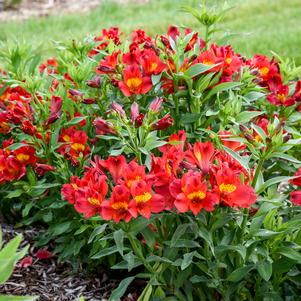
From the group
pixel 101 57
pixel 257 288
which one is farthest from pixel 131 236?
pixel 101 57

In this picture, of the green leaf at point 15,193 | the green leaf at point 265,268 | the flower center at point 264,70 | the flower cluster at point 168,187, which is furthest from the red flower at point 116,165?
the flower center at point 264,70

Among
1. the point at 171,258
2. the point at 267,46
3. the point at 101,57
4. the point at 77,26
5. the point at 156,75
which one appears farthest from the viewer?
the point at 77,26

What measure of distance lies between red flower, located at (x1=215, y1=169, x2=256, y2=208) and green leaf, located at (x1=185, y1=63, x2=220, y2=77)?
56 centimetres

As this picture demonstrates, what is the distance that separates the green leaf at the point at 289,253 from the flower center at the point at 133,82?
79 centimetres

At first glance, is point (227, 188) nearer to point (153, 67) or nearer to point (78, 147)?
point (153, 67)

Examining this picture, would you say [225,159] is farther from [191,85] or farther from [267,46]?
[267,46]

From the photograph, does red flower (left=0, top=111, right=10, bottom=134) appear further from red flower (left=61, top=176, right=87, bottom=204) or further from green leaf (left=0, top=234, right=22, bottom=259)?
green leaf (left=0, top=234, right=22, bottom=259)

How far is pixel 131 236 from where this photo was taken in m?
2.09

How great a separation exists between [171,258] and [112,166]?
1.30 feet

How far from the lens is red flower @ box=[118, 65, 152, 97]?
7.86 feet

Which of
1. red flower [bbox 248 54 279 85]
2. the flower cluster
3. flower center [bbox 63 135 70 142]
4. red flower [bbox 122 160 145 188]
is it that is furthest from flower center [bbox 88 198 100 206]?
red flower [bbox 248 54 279 85]

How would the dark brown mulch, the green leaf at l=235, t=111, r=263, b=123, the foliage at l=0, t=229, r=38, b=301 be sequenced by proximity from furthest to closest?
the dark brown mulch
the green leaf at l=235, t=111, r=263, b=123
the foliage at l=0, t=229, r=38, b=301

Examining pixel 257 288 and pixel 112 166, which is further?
pixel 257 288

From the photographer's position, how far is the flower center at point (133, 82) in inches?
94.8
